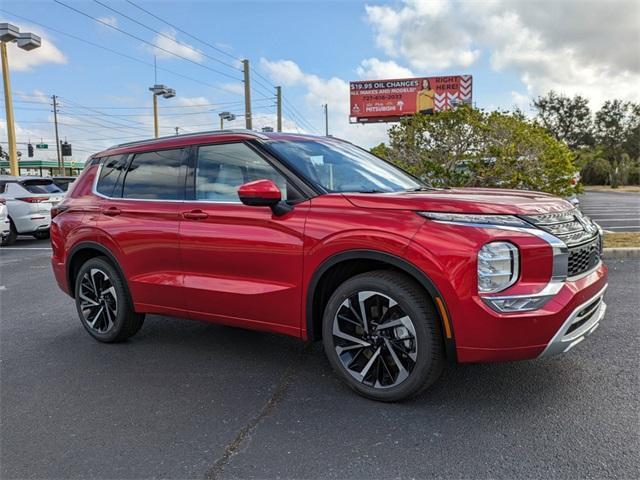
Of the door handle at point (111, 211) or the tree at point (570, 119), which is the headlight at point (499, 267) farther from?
the tree at point (570, 119)

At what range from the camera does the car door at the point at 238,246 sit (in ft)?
11.1

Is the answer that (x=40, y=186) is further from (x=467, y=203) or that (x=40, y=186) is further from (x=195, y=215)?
(x=467, y=203)

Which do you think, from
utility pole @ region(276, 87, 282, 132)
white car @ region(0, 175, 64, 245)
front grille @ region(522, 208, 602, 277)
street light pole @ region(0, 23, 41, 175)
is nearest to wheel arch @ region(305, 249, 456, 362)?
front grille @ region(522, 208, 602, 277)

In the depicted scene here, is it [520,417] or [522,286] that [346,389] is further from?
[522,286]

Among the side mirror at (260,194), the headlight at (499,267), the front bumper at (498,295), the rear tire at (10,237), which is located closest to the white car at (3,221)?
the rear tire at (10,237)

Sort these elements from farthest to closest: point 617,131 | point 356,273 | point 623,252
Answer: point 617,131 → point 623,252 → point 356,273

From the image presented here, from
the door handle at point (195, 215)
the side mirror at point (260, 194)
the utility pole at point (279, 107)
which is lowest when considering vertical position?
the door handle at point (195, 215)

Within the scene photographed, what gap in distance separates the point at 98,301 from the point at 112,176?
1142 millimetres

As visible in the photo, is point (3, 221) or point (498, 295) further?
point (3, 221)

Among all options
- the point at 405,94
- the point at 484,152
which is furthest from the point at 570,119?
the point at 484,152

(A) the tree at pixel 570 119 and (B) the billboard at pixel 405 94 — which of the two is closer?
(B) the billboard at pixel 405 94

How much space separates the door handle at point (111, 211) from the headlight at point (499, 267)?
3090mm

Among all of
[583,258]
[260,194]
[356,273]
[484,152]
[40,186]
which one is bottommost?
[356,273]

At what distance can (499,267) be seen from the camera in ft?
8.99
